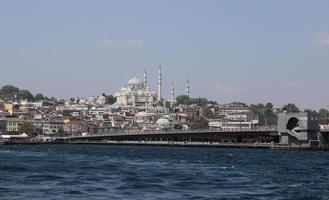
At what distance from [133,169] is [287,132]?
233 feet

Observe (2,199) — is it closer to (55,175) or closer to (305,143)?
(55,175)

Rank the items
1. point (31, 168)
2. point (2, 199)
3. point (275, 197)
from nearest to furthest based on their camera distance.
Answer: point (2, 199)
point (275, 197)
point (31, 168)

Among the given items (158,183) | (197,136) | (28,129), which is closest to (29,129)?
(28,129)

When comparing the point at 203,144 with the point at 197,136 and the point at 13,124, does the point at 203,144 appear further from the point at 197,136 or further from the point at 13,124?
the point at 13,124

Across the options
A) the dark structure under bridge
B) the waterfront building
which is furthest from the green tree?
the dark structure under bridge

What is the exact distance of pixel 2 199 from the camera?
32938 mm

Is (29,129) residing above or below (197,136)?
above

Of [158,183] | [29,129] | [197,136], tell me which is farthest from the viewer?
[29,129]

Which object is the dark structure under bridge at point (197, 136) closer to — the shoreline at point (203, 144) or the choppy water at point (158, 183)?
the shoreline at point (203, 144)

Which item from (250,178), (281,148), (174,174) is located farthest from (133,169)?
(281,148)

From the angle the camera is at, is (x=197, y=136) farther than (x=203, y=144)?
Yes

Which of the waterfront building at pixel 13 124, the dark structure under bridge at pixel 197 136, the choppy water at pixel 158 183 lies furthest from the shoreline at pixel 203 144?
the choppy water at pixel 158 183

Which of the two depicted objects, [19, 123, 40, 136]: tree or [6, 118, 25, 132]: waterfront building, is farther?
[6, 118, 25, 132]: waterfront building

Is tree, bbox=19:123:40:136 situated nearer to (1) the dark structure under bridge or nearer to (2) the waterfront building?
(2) the waterfront building
